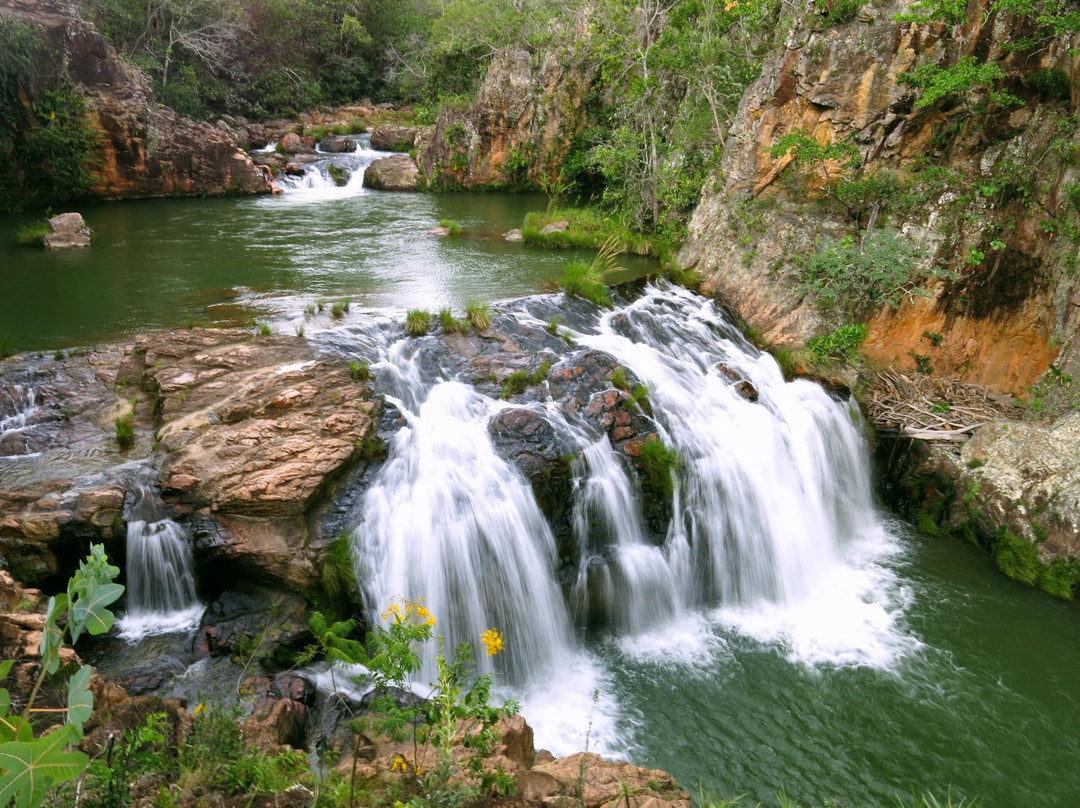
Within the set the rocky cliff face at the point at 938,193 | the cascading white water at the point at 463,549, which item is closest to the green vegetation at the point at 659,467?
the cascading white water at the point at 463,549

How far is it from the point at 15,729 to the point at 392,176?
21.3 meters

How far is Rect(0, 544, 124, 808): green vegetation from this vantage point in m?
1.49

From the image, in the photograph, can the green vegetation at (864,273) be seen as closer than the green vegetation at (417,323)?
No

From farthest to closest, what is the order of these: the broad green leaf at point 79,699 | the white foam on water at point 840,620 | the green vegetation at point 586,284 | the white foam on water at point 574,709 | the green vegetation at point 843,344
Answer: the green vegetation at point 586,284
the green vegetation at point 843,344
the white foam on water at point 840,620
the white foam on water at point 574,709
the broad green leaf at point 79,699

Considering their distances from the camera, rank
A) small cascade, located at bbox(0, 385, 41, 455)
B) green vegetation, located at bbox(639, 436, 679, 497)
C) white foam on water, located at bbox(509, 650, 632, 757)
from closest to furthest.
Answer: white foam on water, located at bbox(509, 650, 632, 757) → small cascade, located at bbox(0, 385, 41, 455) → green vegetation, located at bbox(639, 436, 679, 497)

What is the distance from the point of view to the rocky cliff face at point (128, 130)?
17.6 meters

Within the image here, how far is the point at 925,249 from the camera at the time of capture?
390 inches

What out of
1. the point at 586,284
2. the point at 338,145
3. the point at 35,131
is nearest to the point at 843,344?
Answer: the point at 586,284

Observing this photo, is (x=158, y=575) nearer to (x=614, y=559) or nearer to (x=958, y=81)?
(x=614, y=559)

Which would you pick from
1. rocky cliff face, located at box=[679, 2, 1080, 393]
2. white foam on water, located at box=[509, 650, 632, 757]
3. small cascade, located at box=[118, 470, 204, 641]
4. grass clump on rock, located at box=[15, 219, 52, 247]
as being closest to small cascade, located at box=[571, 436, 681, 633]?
white foam on water, located at box=[509, 650, 632, 757]

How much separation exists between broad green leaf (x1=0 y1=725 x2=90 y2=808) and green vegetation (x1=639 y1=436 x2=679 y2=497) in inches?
253

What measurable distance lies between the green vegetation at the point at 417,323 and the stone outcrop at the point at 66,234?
854 cm

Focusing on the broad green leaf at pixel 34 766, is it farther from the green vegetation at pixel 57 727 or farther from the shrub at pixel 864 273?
the shrub at pixel 864 273

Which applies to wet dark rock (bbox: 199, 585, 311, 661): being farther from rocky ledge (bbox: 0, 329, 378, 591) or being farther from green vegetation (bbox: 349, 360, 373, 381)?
green vegetation (bbox: 349, 360, 373, 381)
